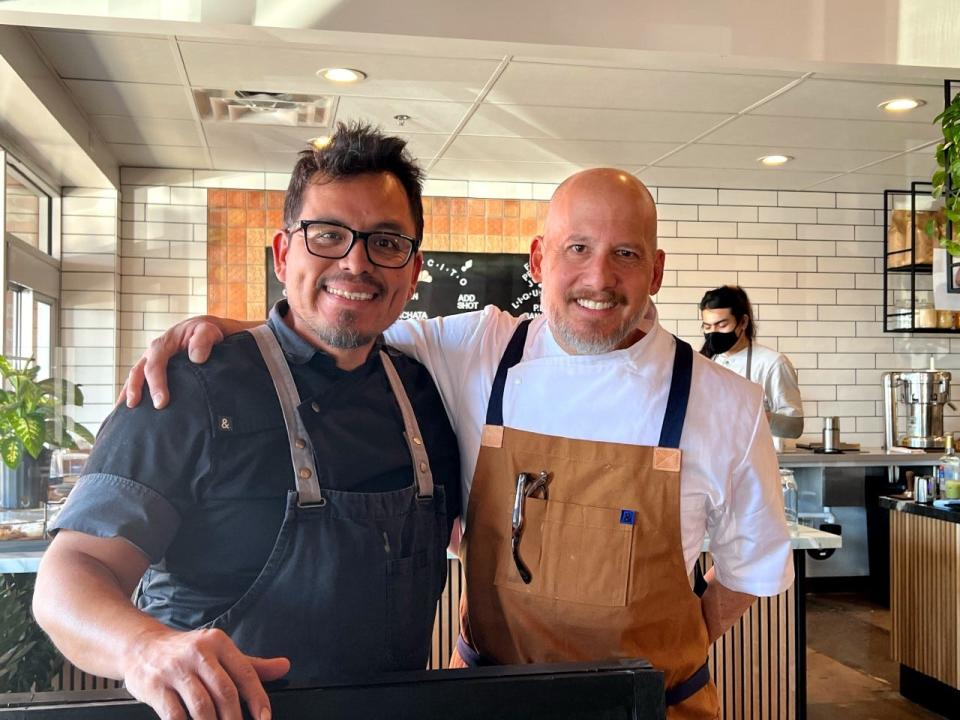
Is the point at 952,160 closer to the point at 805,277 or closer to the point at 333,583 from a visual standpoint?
the point at 333,583

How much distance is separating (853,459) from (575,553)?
439cm

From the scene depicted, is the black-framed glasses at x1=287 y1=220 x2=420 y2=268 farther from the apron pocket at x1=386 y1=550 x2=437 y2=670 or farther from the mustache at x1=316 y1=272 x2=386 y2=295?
the apron pocket at x1=386 y1=550 x2=437 y2=670

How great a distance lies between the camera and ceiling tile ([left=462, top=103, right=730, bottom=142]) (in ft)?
13.9

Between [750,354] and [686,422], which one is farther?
[750,354]

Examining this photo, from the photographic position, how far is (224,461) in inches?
48.6

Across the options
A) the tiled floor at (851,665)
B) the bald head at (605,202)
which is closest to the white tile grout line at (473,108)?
the bald head at (605,202)

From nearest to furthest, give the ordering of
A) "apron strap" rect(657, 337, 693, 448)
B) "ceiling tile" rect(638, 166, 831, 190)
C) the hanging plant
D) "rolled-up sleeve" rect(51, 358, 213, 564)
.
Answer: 1. "rolled-up sleeve" rect(51, 358, 213, 564)
2. "apron strap" rect(657, 337, 693, 448)
3. the hanging plant
4. "ceiling tile" rect(638, 166, 831, 190)

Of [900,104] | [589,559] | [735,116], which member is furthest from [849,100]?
[589,559]

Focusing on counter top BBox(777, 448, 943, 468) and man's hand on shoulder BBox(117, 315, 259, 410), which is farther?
counter top BBox(777, 448, 943, 468)

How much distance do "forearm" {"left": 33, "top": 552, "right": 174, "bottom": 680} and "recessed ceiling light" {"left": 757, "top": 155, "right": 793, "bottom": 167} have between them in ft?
15.9

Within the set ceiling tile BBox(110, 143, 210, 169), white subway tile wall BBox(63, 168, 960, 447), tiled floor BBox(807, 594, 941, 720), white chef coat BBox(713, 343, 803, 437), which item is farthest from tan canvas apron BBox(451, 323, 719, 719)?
white subway tile wall BBox(63, 168, 960, 447)

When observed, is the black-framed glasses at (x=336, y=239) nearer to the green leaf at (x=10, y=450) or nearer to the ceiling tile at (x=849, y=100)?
the green leaf at (x=10, y=450)

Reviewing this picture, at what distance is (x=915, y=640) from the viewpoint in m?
3.82

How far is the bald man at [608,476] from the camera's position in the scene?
1.48 meters
